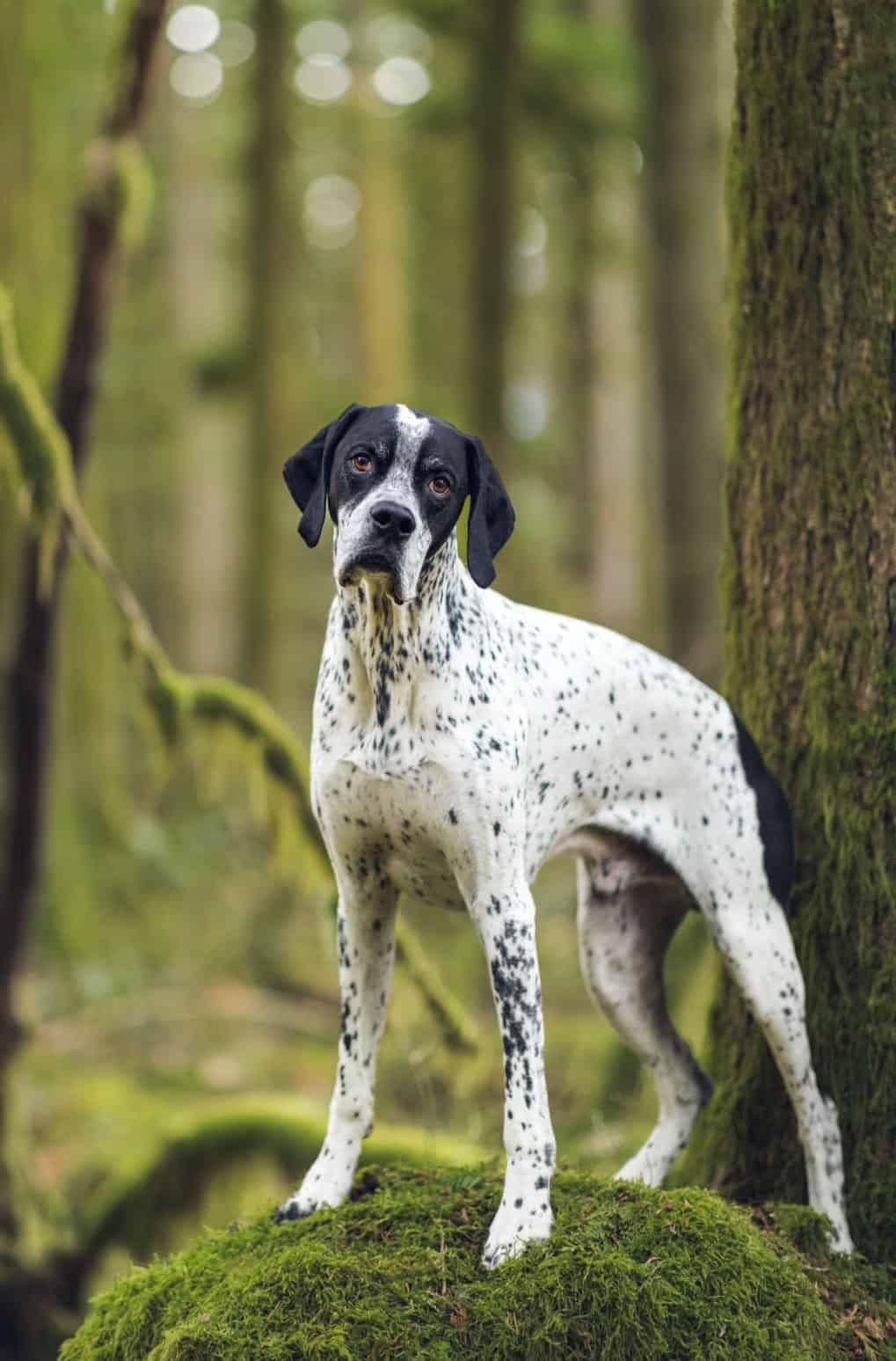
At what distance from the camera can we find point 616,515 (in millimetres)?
19094

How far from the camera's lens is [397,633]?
366cm

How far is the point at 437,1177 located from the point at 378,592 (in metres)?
1.90

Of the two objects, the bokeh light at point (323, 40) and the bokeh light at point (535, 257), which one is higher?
the bokeh light at point (323, 40)

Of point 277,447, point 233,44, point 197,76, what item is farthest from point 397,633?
point 197,76

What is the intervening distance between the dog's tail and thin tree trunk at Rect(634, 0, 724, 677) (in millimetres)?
4573

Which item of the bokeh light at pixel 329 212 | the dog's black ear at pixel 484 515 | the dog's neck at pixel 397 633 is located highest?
the bokeh light at pixel 329 212

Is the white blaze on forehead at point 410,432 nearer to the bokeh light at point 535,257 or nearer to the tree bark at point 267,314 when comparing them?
the tree bark at point 267,314

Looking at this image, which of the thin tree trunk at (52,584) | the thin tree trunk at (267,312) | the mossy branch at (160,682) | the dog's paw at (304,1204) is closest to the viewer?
the dog's paw at (304,1204)

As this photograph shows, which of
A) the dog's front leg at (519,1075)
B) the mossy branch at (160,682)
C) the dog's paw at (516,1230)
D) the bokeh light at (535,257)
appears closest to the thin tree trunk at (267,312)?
the bokeh light at (535,257)

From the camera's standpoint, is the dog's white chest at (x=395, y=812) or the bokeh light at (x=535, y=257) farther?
the bokeh light at (x=535, y=257)

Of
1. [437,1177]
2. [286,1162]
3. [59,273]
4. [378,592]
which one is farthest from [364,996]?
[59,273]

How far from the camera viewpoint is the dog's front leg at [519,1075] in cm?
364

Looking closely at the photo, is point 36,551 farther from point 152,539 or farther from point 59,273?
point 152,539

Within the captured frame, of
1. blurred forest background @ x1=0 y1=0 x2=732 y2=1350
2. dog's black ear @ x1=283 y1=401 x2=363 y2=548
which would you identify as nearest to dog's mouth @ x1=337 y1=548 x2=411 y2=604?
dog's black ear @ x1=283 y1=401 x2=363 y2=548
